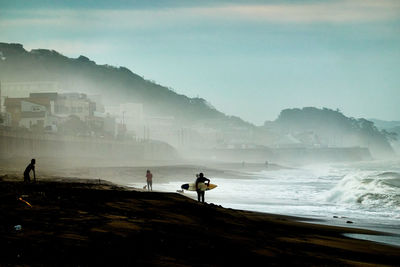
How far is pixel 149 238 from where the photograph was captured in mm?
9289

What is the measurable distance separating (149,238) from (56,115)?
294 feet

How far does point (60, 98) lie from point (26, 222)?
99634 mm

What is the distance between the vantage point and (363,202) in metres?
26.9

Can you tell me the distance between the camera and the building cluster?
82.2 metres

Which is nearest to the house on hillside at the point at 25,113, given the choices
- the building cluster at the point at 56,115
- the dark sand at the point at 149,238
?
the building cluster at the point at 56,115

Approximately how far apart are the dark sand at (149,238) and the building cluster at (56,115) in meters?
61.6

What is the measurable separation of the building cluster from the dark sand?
61.6 metres

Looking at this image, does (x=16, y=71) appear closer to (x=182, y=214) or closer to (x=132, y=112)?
(x=132, y=112)

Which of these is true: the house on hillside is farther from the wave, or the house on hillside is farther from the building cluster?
the wave

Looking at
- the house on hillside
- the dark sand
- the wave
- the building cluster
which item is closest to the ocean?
the wave

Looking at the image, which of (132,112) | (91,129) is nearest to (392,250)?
(91,129)

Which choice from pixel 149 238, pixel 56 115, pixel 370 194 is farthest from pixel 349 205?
pixel 56 115

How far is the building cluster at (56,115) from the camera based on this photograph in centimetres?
8219

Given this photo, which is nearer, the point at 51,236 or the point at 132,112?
the point at 51,236
